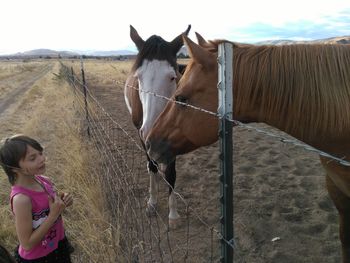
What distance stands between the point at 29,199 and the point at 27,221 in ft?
0.41

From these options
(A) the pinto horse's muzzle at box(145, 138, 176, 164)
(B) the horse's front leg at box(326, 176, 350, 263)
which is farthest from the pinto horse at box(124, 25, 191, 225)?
(B) the horse's front leg at box(326, 176, 350, 263)

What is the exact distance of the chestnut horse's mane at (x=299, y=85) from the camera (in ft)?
6.49

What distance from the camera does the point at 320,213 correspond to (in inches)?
158

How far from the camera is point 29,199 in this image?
79.4 inches

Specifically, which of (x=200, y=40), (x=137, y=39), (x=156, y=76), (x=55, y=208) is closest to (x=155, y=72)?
(x=156, y=76)

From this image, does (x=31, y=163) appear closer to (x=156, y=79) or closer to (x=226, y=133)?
(x=226, y=133)

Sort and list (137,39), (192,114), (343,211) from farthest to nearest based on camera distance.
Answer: (137,39) → (343,211) → (192,114)

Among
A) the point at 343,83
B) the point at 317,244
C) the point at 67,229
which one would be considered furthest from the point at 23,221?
the point at 317,244

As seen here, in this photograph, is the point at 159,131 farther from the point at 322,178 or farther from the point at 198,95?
the point at 322,178

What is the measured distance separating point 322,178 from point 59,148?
486 centimetres

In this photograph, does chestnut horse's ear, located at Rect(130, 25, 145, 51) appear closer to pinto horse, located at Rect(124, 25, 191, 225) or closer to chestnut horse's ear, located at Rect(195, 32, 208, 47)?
pinto horse, located at Rect(124, 25, 191, 225)

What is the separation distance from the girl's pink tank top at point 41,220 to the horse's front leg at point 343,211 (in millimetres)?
2061

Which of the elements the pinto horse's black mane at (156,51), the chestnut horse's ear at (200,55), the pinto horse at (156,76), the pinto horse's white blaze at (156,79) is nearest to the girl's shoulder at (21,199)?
the chestnut horse's ear at (200,55)

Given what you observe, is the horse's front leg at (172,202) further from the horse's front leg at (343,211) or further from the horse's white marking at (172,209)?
the horse's front leg at (343,211)
